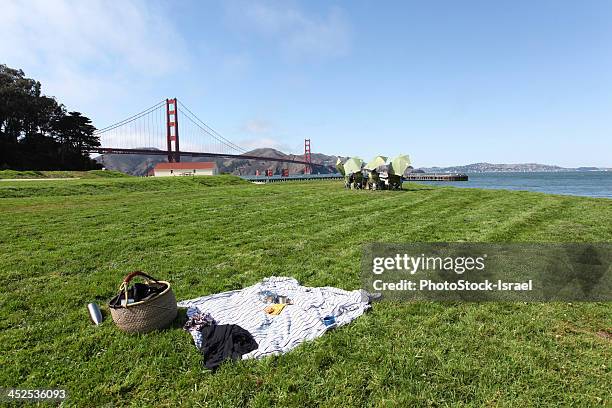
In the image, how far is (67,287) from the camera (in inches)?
216

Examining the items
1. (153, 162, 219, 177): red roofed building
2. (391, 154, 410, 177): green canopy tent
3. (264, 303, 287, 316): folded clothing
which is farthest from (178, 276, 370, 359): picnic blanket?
(153, 162, 219, 177): red roofed building

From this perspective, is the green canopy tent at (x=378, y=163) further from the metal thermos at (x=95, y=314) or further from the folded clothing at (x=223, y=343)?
the metal thermos at (x=95, y=314)

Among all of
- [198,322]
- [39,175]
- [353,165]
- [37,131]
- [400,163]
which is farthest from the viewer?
[37,131]

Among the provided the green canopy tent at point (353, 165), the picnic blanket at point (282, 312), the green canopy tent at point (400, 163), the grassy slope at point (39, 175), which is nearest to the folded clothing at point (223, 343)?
the picnic blanket at point (282, 312)

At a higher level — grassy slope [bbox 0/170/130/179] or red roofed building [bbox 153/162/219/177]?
red roofed building [bbox 153/162/219/177]

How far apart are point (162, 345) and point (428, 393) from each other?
281 centimetres

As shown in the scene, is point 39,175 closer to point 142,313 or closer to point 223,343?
point 142,313

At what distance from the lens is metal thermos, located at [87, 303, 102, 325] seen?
427 cm

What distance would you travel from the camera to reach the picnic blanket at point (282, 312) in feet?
12.8

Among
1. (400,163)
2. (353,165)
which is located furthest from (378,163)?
(353,165)

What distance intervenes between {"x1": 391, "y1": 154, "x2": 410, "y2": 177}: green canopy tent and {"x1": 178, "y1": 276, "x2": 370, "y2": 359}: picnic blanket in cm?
2036

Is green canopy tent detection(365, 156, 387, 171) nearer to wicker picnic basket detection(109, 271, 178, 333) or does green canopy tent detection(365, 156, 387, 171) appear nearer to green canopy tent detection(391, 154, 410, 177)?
green canopy tent detection(391, 154, 410, 177)

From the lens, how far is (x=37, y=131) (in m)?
56.2

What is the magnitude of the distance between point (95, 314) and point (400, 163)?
2244 centimetres
